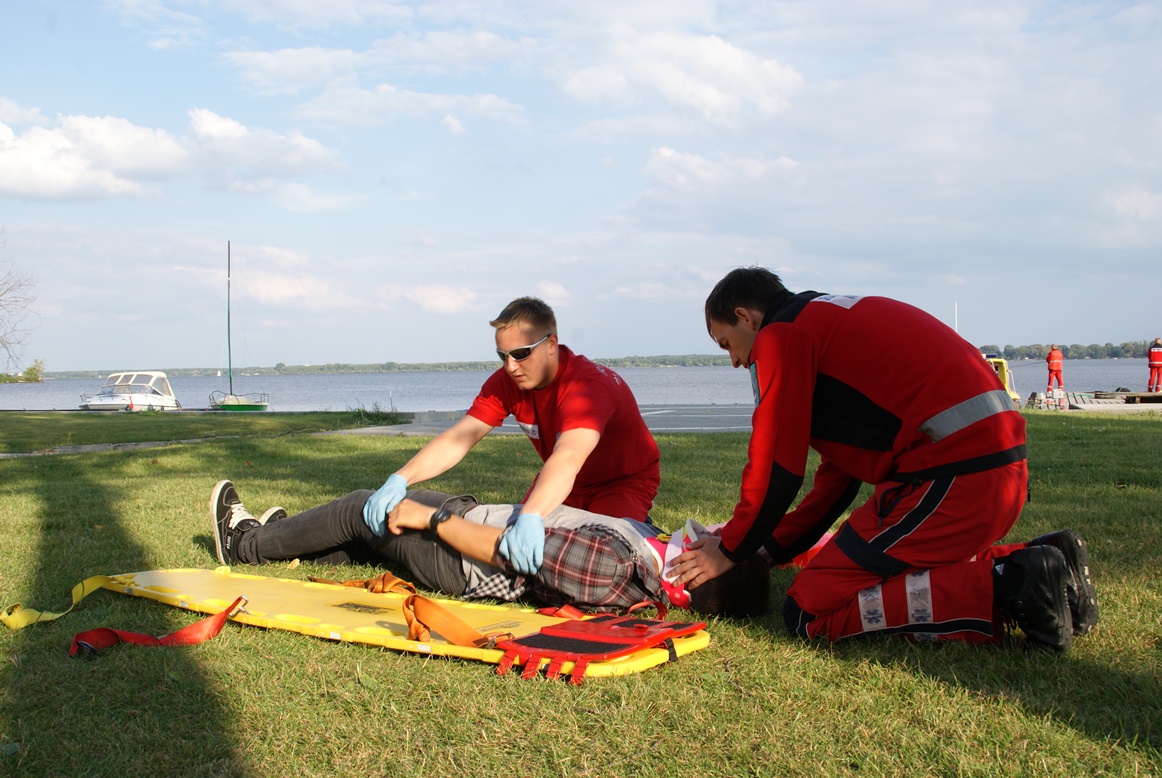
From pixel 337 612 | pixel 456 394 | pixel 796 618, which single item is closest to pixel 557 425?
pixel 337 612

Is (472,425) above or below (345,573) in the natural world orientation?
above

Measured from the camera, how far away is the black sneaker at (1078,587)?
9.38 ft

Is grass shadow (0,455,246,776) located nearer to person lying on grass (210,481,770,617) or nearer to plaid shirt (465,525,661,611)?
person lying on grass (210,481,770,617)

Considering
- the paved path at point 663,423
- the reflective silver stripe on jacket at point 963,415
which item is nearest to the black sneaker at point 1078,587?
the reflective silver stripe on jacket at point 963,415

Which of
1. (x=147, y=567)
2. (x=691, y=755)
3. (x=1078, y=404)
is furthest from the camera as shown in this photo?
(x=1078, y=404)

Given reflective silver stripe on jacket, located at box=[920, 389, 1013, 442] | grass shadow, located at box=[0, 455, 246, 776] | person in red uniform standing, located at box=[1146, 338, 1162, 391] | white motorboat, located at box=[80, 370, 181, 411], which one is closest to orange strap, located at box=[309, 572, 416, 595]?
grass shadow, located at box=[0, 455, 246, 776]

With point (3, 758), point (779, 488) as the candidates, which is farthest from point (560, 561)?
point (3, 758)

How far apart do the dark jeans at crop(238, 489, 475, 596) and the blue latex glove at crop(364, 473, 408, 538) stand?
0.05m

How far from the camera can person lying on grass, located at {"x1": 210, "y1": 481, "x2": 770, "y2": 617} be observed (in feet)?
11.1

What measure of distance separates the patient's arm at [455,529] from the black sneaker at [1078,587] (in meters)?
2.11

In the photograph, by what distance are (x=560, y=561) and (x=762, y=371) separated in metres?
1.13

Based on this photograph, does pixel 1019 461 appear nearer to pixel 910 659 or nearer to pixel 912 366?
pixel 912 366

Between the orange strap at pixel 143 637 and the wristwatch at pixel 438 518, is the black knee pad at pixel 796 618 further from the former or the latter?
the orange strap at pixel 143 637

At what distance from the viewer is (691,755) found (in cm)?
219
